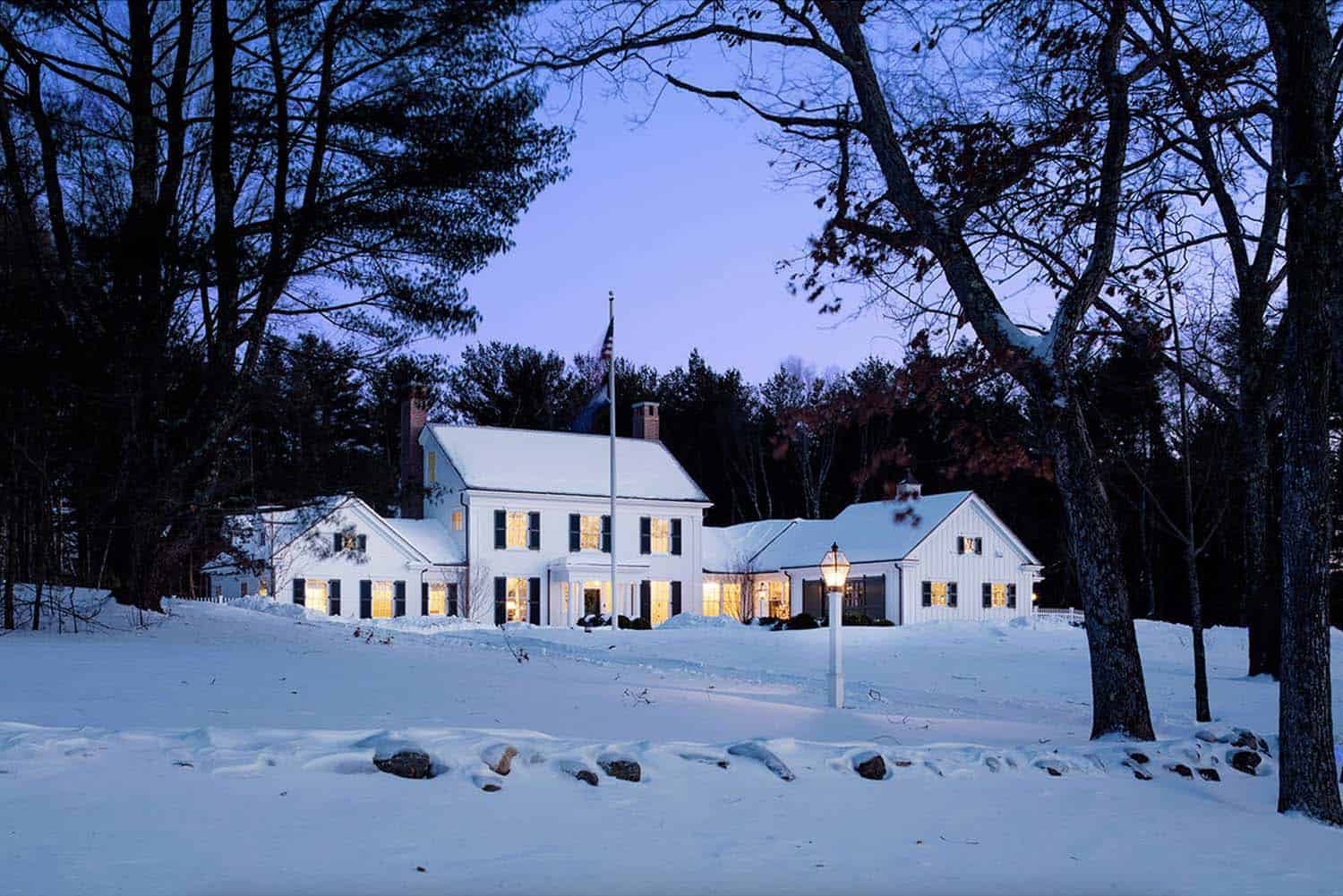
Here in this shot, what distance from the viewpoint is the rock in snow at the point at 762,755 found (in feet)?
24.5

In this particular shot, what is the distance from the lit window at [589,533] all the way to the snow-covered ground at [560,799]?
3197cm

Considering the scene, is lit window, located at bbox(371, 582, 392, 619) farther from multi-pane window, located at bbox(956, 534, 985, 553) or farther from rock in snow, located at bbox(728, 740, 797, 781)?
rock in snow, located at bbox(728, 740, 797, 781)

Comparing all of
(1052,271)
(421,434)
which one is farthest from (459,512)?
(1052,271)

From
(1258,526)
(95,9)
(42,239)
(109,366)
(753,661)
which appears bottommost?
(753,661)

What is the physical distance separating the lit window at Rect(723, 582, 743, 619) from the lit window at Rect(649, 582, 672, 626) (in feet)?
9.62

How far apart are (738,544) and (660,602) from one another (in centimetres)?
548

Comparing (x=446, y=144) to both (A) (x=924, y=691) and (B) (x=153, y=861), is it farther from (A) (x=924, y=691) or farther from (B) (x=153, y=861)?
(B) (x=153, y=861)

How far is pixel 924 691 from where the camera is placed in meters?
17.2

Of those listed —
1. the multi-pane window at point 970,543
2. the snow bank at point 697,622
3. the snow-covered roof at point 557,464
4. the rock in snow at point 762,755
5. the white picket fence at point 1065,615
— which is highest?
the snow-covered roof at point 557,464

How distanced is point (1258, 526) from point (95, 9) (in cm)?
1818

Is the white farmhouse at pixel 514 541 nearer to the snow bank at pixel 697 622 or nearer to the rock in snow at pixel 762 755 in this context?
the snow bank at pixel 697 622

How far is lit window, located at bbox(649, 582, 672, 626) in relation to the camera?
1775 inches

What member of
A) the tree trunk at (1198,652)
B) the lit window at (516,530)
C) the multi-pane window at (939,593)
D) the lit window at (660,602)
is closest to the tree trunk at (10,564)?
the tree trunk at (1198,652)

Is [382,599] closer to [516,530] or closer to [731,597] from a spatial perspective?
[516,530]
